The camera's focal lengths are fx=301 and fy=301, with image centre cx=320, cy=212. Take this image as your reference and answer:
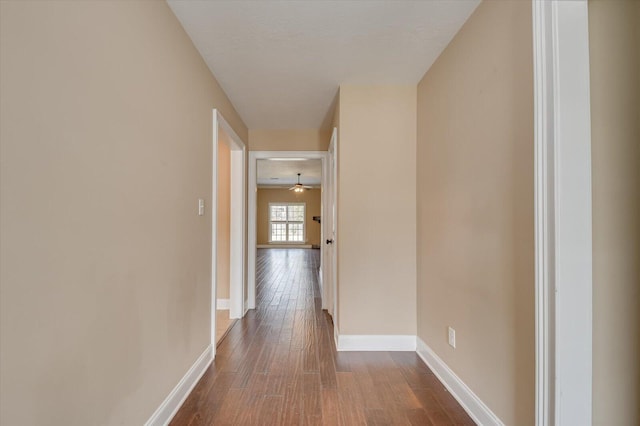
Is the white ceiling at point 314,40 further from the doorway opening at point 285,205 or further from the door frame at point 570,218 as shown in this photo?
the doorway opening at point 285,205

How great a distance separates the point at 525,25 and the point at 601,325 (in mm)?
1298

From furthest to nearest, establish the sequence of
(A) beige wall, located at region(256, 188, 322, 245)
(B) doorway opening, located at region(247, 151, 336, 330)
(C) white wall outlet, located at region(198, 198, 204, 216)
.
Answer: (A) beige wall, located at region(256, 188, 322, 245) → (B) doorway opening, located at region(247, 151, 336, 330) → (C) white wall outlet, located at region(198, 198, 204, 216)

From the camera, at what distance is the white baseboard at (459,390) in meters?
1.62

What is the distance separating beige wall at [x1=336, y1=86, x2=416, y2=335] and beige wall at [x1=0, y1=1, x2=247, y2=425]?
53.6 inches

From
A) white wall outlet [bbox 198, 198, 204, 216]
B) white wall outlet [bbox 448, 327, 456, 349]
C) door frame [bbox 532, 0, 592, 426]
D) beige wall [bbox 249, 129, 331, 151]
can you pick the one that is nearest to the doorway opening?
beige wall [bbox 249, 129, 331, 151]

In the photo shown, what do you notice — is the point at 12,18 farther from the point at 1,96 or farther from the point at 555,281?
the point at 555,281

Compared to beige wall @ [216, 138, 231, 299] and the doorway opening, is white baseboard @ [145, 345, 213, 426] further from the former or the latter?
the doorway opening

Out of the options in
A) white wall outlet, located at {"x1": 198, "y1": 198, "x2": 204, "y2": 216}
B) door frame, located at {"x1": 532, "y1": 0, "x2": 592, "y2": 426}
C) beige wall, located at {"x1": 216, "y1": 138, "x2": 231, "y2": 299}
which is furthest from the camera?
beige wall, located at {"x1": 216, "y1": 138, "x2": 231, "y2": 299}

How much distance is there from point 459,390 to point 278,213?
10.9m

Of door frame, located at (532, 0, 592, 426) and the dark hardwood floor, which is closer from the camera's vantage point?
door frame, located at (532, 0, 592, 426)

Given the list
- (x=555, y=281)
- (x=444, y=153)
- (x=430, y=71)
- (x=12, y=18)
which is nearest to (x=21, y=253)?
(x=12, y=18)

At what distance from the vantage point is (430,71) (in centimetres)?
241

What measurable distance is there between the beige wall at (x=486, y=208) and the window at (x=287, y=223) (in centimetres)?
1025

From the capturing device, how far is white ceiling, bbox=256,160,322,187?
727 cm
